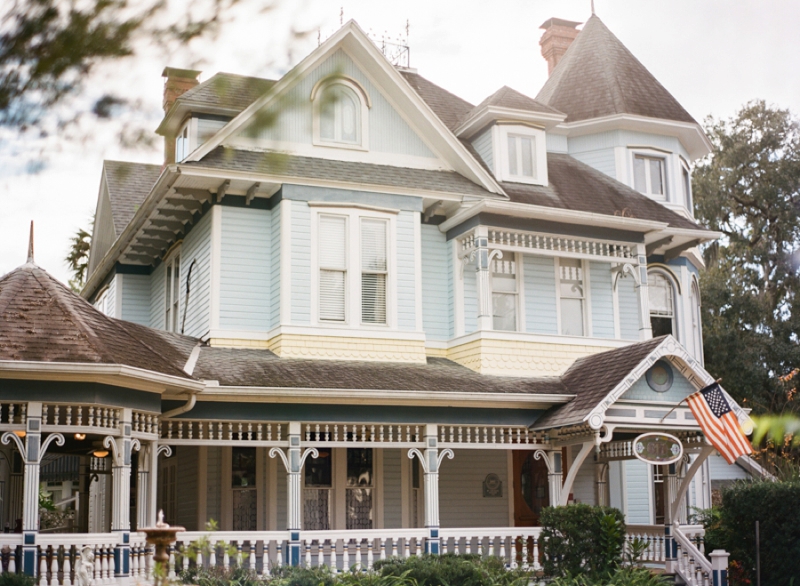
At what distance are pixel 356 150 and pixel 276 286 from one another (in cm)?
300

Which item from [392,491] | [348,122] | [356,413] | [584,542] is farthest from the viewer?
[348,122]

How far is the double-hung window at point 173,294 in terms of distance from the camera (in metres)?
21.2

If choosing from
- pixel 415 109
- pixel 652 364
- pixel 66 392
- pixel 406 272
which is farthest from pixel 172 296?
pixel 652 364

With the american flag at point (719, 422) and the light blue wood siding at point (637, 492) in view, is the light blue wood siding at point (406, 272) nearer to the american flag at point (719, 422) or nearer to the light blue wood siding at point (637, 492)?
the american flag at point (719, 422)

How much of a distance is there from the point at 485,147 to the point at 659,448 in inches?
297

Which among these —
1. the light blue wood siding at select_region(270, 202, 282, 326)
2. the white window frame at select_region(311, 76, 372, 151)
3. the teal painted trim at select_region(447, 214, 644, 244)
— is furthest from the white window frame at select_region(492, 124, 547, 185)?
the light blue wood siding at select_region(270, 202, 282, 326)

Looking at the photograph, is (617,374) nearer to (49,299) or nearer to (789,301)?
(49,299)

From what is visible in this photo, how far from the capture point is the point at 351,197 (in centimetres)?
1889

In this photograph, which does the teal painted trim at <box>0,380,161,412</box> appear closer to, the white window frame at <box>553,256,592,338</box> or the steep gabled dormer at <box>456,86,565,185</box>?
the white window frame at <box>553,256,592,338</box>

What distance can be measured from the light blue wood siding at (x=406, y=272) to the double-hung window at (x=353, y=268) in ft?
0.79

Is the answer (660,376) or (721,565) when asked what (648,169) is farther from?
(721,565)

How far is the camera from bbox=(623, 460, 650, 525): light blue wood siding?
2119 cm

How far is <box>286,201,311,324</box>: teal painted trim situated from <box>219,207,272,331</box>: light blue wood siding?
0.70 metres

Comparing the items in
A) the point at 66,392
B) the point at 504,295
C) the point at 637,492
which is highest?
the point at 504,295
